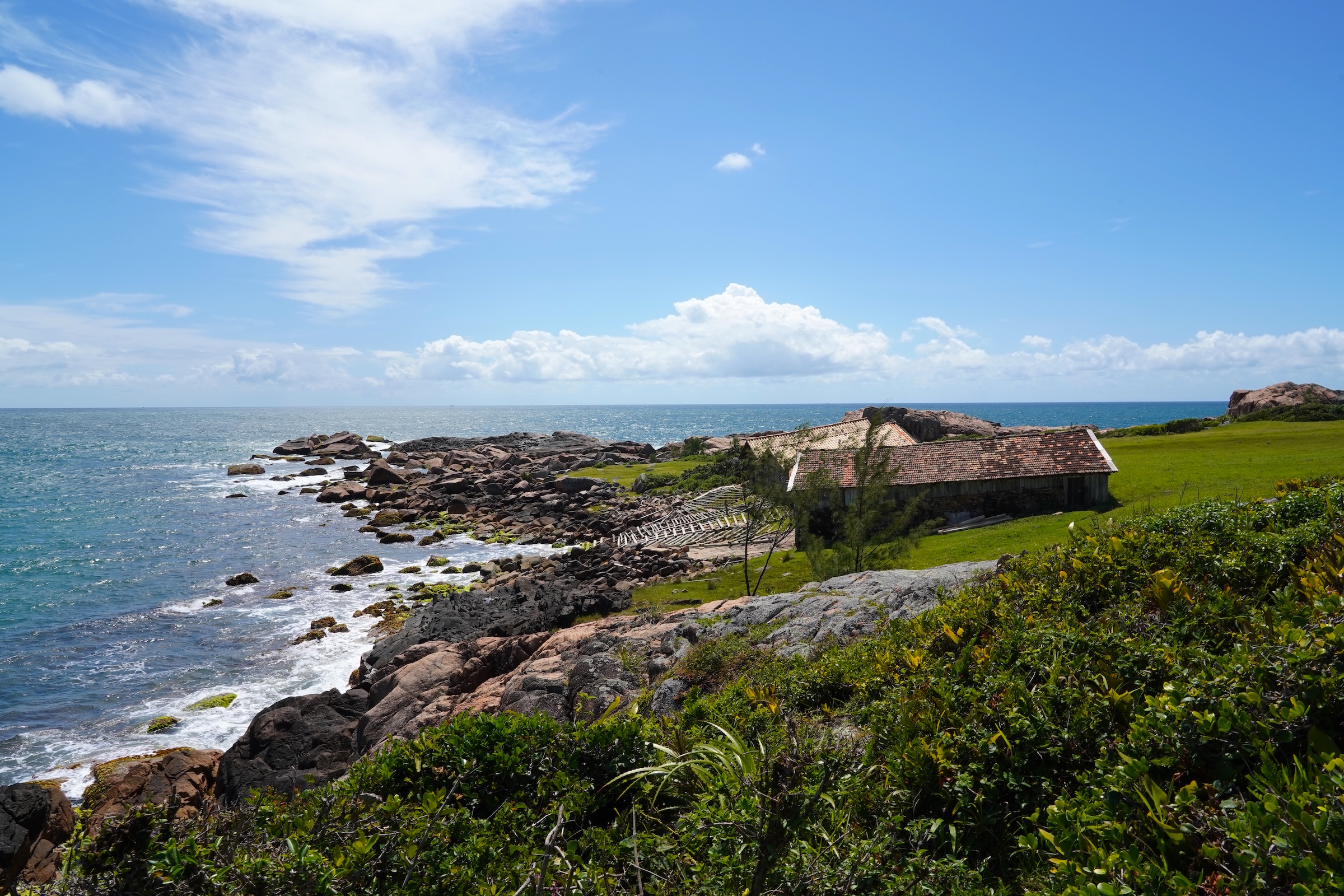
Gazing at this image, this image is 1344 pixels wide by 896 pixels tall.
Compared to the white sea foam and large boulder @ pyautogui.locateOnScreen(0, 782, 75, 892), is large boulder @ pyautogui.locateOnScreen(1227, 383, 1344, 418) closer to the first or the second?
the white sea foam

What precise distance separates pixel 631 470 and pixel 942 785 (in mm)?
63031

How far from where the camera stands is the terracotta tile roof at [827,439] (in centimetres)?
3114

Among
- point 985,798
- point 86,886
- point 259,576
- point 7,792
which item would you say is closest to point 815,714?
point 985,798

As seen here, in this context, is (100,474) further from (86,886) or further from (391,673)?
(86,886)

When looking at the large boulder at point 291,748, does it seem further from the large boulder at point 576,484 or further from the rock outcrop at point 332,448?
the rock outcrop at point 332,448

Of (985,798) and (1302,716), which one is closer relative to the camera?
(1302,716)

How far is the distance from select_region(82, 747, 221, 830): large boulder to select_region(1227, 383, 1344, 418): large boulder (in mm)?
74037

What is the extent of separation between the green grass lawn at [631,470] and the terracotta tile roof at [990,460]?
88.8 feet

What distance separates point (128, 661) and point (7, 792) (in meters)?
15.8

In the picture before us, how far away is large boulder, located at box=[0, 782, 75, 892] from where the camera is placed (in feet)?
39.5

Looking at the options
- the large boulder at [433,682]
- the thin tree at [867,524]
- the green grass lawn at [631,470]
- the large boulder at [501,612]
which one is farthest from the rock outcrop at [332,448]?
the thin tree at [867,524]

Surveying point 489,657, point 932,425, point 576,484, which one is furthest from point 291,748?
point 932,425

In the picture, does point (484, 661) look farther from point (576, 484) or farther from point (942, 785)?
point (576, 484)

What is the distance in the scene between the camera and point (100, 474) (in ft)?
270
